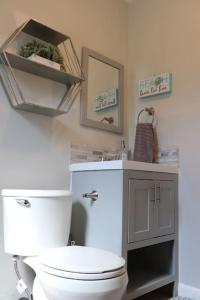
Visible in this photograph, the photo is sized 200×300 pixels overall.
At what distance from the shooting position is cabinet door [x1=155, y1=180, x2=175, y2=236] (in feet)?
6.52

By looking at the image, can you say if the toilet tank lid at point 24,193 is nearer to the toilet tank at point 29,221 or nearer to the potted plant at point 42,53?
the toilet tank at point 29,221

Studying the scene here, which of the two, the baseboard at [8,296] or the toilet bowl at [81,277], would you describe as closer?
the toilet bowl at [81,277]

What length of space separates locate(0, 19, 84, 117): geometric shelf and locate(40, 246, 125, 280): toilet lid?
87 centimetres

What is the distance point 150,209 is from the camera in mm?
1923

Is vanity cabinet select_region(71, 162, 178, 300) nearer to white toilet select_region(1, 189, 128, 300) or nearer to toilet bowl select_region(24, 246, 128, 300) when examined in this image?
white toilet select_region(1, 189, 128, 300)

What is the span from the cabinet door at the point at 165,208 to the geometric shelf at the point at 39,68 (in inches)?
33.6

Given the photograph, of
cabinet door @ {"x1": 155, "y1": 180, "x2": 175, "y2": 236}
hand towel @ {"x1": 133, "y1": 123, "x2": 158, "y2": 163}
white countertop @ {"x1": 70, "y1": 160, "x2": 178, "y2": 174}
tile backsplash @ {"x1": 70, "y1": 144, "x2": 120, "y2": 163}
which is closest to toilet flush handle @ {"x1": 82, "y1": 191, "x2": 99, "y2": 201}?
white countertop @ {"x1": 70, "y1": 160, "x2": 178, "y2": 174}

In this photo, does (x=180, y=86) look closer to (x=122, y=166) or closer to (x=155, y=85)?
(x=155, y=85)

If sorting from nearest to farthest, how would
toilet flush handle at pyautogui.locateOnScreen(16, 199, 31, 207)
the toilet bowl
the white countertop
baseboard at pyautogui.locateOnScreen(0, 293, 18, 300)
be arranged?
1. the toilet bowl
2. toilet flush handle at pyautogui.locateOnScreen(16, 199, 31, 207)
3. baseboard at pyautogui.locateOnScreen(0, 293, 18, 300)
4. the white countertop

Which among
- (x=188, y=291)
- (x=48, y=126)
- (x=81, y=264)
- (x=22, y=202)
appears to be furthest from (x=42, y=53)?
(x=188, y=291)

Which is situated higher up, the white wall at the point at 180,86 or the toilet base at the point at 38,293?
the white wall at the point at 180,86

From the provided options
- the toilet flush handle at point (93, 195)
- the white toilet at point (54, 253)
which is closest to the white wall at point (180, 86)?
the toilet flush handle at point (93, 195)

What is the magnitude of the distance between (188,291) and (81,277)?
114 centimetres

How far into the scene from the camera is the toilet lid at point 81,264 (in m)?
1.24
